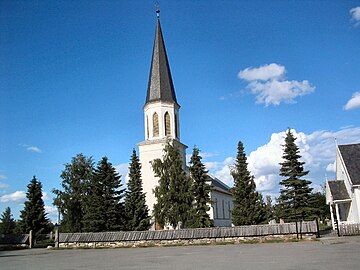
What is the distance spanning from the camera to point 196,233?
105 ft

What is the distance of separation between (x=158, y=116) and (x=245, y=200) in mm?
18618

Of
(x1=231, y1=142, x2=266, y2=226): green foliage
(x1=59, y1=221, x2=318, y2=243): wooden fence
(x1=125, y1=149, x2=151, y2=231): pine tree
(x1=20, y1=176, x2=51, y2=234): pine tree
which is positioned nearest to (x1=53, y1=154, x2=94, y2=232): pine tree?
(x1=20, y1=176, x2=51, y2=234): pine tree

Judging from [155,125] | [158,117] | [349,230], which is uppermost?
[158,117]

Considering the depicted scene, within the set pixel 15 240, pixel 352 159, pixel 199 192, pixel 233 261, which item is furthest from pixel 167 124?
pixel 233 261

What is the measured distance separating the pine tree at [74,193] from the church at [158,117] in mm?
7464

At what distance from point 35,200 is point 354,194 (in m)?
34.9

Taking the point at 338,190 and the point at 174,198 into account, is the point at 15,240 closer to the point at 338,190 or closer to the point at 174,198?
the point at 174,198

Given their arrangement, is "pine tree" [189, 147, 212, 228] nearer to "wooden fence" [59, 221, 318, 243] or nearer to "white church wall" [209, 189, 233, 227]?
"wooden fence" [59, 221, 318, 243]

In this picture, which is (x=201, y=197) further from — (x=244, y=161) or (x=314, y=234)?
(x=314, y=234)

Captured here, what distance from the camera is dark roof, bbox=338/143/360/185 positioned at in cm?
3476

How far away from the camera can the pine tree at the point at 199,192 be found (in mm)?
36938

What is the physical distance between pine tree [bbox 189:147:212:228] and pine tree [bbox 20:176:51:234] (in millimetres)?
19856

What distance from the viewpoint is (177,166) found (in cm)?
3903

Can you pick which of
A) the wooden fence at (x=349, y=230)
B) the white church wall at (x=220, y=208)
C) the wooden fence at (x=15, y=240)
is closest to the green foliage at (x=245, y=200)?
the wooden fence at (x=349, y=230)
